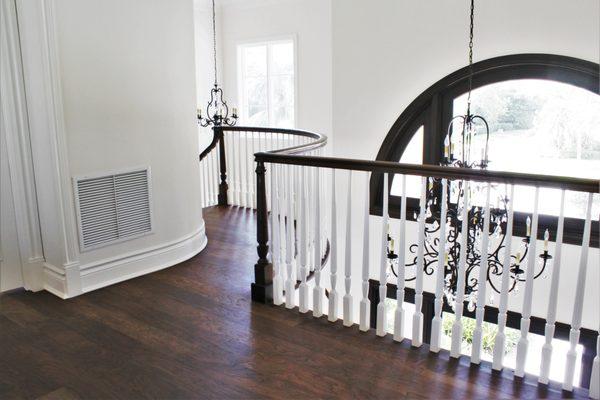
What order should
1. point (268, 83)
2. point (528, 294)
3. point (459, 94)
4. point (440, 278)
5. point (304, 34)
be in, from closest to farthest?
1. point (528, 294)
2. point (440, 278)
3. point (459, 94)
4. point (304, 34)
5. point (268, 83)

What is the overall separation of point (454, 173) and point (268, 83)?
6.54 meters

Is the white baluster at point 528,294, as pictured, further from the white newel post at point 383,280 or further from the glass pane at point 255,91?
the glass pane at point 255,91

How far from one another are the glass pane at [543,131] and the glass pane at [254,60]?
3.72 metres

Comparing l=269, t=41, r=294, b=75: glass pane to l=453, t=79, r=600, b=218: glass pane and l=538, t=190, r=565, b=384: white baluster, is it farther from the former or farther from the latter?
l=538, t=190, r=565, b=384: white baluster

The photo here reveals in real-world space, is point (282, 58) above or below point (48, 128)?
above

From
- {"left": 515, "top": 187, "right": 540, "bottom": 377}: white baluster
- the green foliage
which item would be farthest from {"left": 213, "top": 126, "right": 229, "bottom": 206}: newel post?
{"left": 515, "top": 187, "right": 540, "bottom": 377}: white baluster

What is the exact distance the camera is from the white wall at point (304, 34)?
8008 mm

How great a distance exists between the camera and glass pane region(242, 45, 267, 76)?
8.98 m

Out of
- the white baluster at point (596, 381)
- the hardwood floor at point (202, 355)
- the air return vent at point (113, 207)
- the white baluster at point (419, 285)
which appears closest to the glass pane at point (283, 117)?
the air return vent at point (113, 207)

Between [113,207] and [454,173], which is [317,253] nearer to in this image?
[454,173]

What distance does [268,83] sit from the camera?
9.01 meters

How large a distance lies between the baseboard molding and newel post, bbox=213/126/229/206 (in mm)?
2232

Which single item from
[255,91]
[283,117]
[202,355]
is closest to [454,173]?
[202,355]

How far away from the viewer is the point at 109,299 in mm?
3988
